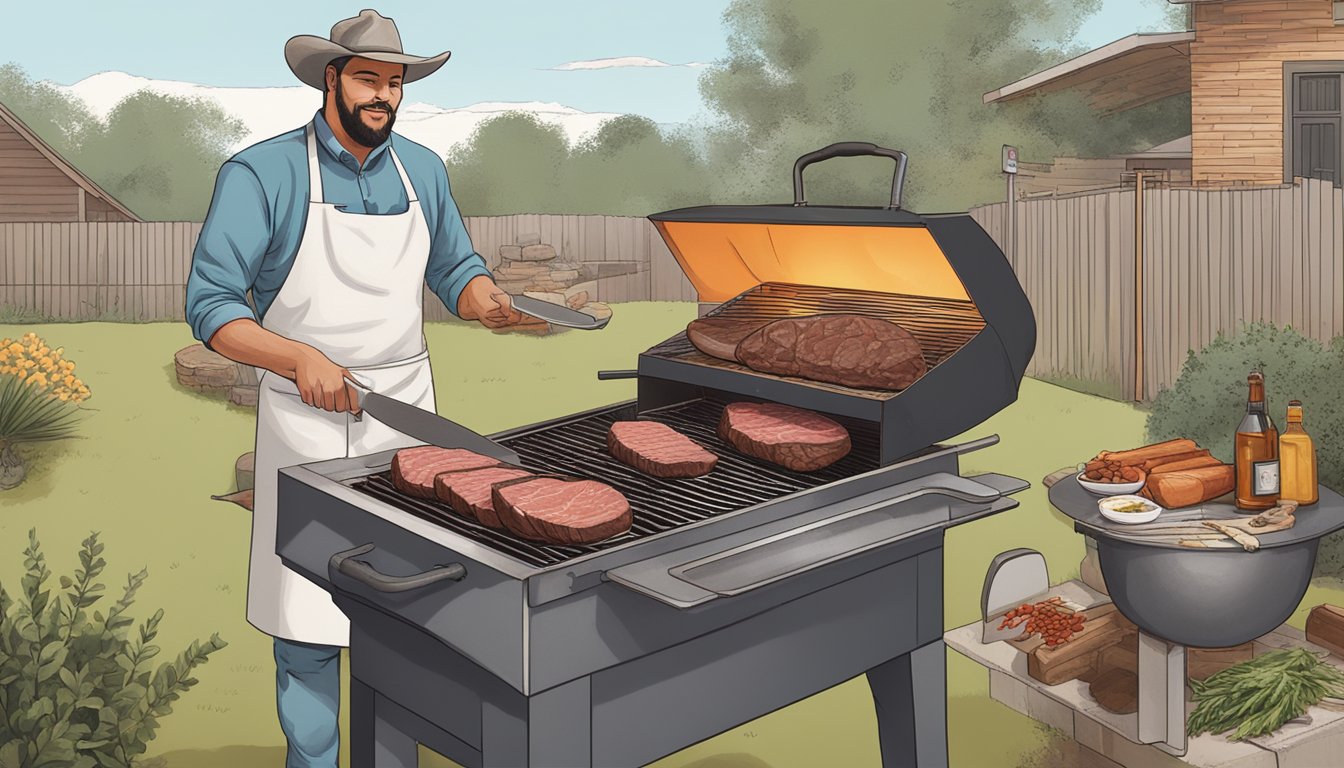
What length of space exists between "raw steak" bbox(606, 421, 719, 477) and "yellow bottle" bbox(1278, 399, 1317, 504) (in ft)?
5.78

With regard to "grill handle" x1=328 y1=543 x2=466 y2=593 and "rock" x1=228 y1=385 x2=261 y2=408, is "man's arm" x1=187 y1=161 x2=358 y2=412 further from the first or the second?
"rock" x1=228 y1=385 x2=261 y2=408

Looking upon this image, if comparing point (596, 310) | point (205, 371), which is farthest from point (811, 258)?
point (596, 310)

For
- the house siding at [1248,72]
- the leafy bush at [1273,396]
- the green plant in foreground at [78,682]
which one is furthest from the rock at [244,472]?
the house siding at [1248,72]

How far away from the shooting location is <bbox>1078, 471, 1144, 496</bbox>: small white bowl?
12.1 feet

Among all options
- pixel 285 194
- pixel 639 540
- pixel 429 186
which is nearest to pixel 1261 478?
pixel 639 540

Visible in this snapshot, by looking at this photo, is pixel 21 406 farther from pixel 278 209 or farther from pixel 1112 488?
pixel 1112 488

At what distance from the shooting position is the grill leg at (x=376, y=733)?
2879 millimetres

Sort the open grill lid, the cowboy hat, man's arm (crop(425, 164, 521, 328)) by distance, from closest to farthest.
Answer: the open grill lid
the cowboy hat
man's arm (crop(425, 164, 521, 328))

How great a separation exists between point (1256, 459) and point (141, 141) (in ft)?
73.6

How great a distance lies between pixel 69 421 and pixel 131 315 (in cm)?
580

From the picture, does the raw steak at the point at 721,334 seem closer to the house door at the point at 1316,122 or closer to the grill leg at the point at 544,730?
the grill leg at the point at 544,730

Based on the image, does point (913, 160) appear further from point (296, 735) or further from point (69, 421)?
point (296, 735)

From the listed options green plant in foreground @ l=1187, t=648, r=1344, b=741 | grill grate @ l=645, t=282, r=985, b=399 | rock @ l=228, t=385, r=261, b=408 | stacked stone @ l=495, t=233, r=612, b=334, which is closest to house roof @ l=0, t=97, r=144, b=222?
stacked stone @ l=495, t=233, r=612, b=334

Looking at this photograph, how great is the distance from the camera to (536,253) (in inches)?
561
